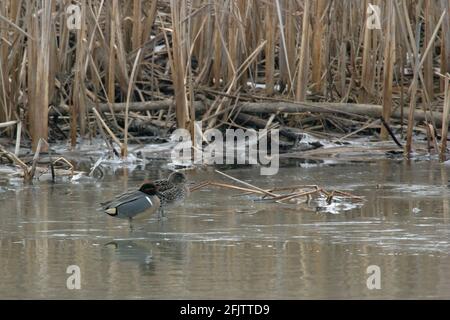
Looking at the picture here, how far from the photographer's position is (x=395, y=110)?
32.7ft

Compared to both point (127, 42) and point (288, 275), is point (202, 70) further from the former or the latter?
point (288, 275)

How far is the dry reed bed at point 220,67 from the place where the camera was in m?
9.04

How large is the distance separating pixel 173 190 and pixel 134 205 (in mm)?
627

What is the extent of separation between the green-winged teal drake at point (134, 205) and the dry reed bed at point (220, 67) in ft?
7.85

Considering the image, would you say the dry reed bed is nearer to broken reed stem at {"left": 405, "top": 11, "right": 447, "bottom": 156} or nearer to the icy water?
broken reed stem at {"left": 405, "top": 11, "right": 447, "bottom": 156}

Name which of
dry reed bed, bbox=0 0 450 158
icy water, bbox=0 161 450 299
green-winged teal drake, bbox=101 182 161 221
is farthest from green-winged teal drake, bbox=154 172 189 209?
dry reed bed, bbox=0 0 450 158

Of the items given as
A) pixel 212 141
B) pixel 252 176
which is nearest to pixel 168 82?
pixel 212 141

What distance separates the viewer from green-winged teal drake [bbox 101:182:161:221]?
6391mm

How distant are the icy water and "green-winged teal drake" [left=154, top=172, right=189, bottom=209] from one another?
93 mm

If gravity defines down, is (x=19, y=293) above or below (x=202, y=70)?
below

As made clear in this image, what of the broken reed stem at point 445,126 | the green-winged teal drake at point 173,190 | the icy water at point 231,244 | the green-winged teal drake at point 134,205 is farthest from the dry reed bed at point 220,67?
the green-winged teal drake at point 134,205

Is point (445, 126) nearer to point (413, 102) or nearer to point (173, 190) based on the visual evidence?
point (413, 102)
